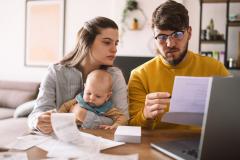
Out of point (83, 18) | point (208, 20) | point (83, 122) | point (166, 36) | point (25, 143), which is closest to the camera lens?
point (25, 143)

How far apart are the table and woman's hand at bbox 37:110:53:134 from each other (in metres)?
0.18

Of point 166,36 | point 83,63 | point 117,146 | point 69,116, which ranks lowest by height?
point 117,146

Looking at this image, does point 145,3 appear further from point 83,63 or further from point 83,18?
point 83,63

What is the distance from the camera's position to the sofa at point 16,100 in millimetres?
3377

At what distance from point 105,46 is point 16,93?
3037mm

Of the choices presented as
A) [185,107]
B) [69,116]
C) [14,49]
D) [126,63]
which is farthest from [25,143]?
[14,49]

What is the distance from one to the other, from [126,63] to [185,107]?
2.79m

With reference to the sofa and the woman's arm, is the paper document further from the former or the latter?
the sofa

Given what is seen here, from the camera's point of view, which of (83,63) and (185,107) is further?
(83,63)

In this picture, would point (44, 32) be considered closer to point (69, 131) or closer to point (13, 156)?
point (69, 131)

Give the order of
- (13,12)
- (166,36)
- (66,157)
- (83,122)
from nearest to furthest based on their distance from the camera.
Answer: (66,157) → (83,122) → (166,36) → (13,12)

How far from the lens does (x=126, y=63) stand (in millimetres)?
3738

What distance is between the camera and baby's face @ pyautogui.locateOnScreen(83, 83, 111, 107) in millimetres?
1413

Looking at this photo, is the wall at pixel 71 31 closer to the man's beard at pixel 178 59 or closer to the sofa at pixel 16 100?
the sofa at pixel 16 100
